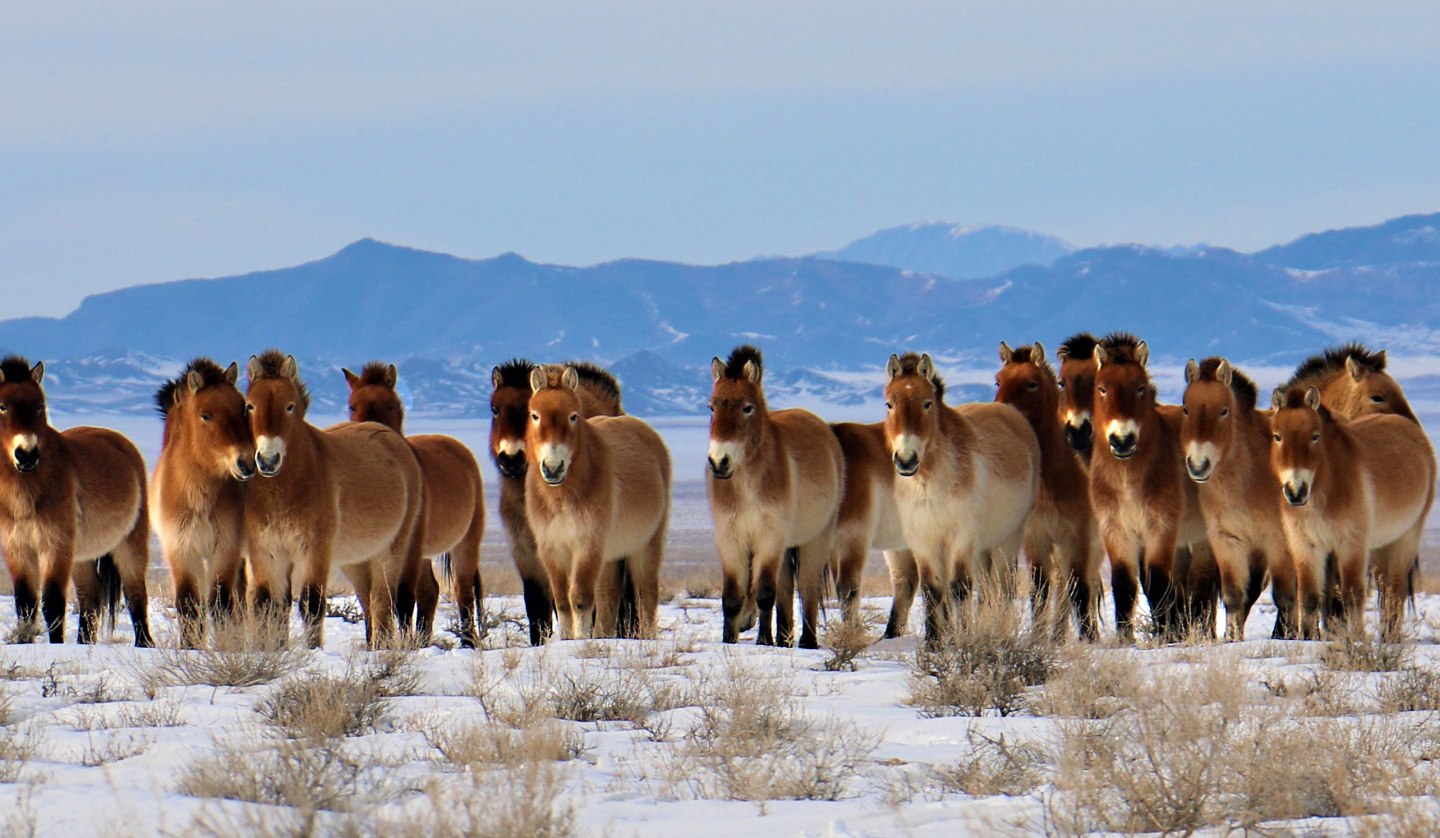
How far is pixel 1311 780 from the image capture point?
→ 5719 millimetres

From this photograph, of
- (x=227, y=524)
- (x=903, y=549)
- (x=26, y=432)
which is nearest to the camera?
(x=227, y=524)

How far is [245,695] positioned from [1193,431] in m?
6.31

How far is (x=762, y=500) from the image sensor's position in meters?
11.2

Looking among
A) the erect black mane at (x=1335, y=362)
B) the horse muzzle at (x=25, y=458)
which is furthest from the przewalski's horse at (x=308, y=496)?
the erect black mane at (x=1335, y=362)

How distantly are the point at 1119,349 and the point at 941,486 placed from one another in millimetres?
1652

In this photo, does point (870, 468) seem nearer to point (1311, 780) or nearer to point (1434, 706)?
point (1434, 706)

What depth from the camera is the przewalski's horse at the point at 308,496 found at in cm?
1027

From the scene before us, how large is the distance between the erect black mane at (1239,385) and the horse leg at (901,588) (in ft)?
8.81

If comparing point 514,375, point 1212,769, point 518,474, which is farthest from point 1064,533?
point 1212,769

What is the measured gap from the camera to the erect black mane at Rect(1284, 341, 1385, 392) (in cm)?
1326

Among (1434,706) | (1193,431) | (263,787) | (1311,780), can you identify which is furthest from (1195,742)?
(1193,431)

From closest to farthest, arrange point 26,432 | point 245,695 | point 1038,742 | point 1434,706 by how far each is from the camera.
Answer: point 1038,742 < point 1434,706 < point 245,695 < point 26,432

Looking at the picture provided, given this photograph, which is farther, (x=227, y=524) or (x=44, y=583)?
(x=44, y=583)

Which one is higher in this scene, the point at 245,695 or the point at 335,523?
the point at 335,523
